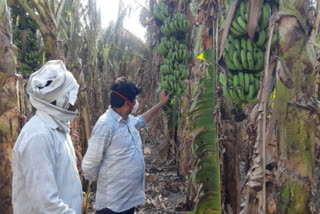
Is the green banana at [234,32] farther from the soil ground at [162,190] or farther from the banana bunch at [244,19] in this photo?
the soil ground at [162,190]

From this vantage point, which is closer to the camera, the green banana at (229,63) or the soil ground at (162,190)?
the green banana at (229,63)

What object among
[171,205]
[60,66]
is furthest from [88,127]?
[60,66]

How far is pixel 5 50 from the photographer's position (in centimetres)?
236

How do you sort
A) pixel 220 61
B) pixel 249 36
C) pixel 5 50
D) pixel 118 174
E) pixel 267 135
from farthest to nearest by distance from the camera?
pixel 118 174
pixel 5 50
pixel 220 61
pixel 249 36
pixel 267 135

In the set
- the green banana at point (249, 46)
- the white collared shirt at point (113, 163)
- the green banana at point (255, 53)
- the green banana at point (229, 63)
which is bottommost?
the white collared shirt at point (113, 163)

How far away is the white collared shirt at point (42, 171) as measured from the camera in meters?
1.41

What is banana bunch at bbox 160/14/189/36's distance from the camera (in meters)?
4.60

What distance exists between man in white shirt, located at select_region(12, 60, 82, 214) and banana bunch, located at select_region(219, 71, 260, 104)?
1002 millimetres

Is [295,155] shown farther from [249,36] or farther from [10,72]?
[10,72]

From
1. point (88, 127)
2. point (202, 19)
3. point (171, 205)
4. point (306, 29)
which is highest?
point (202, 19)

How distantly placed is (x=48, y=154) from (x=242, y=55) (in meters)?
1.27

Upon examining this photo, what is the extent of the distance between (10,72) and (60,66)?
962mm

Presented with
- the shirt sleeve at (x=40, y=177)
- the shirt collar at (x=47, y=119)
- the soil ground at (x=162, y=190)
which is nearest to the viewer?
the shirt sleeve at (x=40, y=177)

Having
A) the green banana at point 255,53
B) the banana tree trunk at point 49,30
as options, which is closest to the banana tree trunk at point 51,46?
the banana tree trunk at point 49,30
